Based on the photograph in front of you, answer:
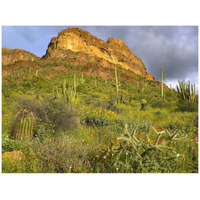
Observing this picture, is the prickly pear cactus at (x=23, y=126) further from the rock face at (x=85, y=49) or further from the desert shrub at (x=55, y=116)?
the rock face at (x=85, y=49)

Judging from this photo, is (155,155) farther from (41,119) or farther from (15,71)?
(15,71)

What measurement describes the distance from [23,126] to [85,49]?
7210 centimetres

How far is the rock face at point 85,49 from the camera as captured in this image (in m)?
62.5

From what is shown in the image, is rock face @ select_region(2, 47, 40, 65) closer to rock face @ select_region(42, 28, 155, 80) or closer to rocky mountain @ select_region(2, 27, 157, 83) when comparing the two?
rocky mountain @ select_region(2, 27, 157, 83)

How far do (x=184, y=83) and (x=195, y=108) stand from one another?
4610mm

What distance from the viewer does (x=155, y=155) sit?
2.90 m

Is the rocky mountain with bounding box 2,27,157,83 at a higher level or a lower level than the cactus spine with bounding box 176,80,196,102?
higher

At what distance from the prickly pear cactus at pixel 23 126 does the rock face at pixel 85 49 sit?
175 feet

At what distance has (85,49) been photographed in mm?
72812

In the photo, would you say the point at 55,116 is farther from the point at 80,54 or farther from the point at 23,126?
the point at 80,54

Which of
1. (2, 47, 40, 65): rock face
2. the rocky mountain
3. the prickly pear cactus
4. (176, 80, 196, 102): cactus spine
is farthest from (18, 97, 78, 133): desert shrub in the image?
(2, 47, 40, 65): rock face

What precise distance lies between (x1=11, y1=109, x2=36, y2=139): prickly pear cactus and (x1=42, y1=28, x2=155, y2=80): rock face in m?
53.2

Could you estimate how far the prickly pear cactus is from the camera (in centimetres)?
496

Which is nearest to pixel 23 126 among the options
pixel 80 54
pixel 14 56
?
pixel 80 54
